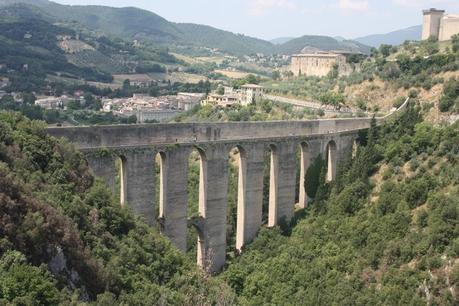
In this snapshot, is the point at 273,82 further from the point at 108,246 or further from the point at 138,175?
the point at 108,246

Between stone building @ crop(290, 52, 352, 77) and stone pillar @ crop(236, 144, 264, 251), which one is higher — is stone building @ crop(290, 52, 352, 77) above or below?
above

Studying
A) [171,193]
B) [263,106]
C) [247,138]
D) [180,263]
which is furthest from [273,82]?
[180,263]

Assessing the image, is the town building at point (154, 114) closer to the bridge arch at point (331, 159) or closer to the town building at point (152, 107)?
the town building at point (152, 107)

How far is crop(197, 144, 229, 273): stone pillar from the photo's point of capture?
3209 cm

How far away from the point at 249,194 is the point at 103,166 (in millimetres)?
10130

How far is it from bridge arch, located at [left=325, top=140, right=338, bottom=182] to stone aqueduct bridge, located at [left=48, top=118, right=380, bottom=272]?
0.07 meters

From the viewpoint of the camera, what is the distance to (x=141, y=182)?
93.9 feet

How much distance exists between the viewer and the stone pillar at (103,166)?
88.5ft

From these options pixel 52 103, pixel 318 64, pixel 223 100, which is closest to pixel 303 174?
pixel 223 100

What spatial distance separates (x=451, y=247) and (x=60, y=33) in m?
140

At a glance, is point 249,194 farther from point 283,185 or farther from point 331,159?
point 331,159

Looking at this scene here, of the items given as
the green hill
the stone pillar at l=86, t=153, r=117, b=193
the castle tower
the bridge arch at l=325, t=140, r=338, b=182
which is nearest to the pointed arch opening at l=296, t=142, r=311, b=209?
the bridge arch at l=325, t=140, r=338, b=182

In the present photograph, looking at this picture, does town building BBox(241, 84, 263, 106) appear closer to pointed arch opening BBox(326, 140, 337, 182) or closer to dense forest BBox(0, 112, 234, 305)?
pointed arch opening BBox(326, 140, 337, 182)

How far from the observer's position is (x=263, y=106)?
190 ft
